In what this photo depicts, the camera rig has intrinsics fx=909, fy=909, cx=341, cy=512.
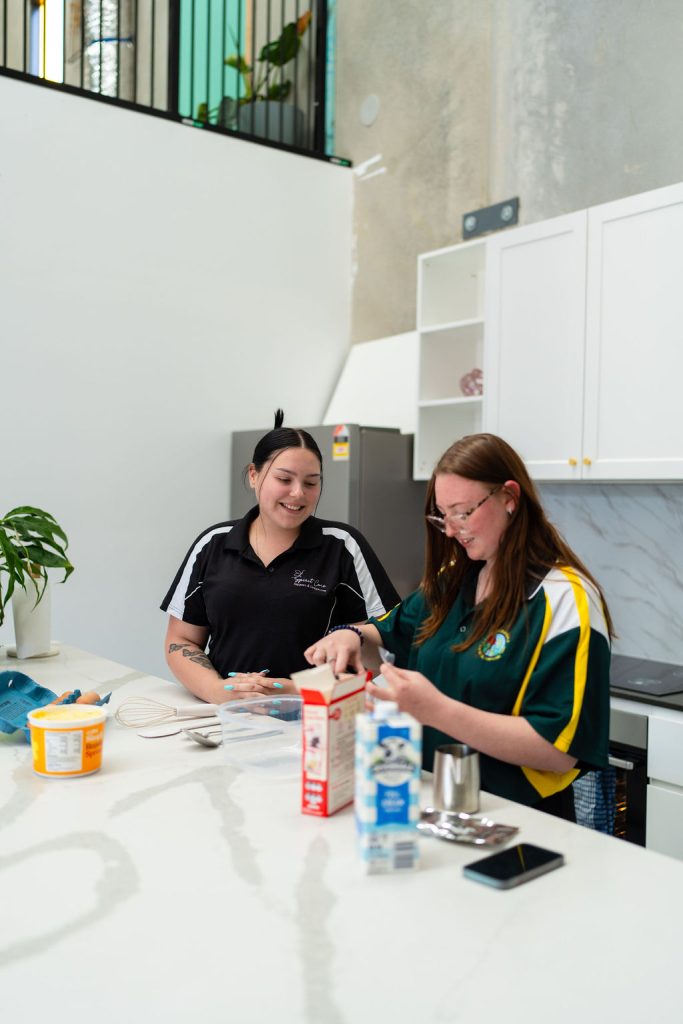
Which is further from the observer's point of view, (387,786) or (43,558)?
(43,558)

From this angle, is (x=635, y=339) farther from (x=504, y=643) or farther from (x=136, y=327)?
(x=136, y=327)

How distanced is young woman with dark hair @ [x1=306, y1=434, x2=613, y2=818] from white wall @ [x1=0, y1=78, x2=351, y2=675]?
2375mm

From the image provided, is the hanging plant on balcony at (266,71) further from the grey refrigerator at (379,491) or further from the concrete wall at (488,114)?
the grey refrigerator at (379,491)

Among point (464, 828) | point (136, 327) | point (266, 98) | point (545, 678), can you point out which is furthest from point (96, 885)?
point (266, 98)

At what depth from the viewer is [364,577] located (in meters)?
2.28

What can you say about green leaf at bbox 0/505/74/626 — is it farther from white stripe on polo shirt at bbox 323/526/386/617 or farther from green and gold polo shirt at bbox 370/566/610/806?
green and gold polo shirt at bbox 370/566/610/806

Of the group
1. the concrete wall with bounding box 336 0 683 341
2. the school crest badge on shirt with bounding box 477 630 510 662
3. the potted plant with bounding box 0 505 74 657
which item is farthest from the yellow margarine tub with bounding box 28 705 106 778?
the concrete wall with bounding box 336 0 683 341

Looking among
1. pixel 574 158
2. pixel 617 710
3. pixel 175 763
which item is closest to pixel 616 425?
pixel 617 710

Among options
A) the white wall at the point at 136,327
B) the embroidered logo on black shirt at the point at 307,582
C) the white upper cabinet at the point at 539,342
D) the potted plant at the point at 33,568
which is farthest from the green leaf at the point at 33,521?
the white upper cabinet at the point at 539,342

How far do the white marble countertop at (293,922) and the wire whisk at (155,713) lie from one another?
16.0 inches

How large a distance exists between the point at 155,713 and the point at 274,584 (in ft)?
1.55

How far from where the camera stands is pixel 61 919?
1.01 metres

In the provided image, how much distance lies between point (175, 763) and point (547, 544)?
768 mm

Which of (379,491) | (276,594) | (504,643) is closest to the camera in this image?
(504,643)
